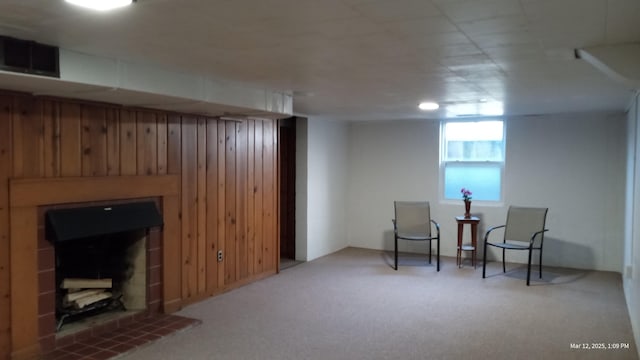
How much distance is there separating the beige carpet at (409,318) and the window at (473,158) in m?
1.31

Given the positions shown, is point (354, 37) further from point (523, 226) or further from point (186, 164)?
point (523, 226)

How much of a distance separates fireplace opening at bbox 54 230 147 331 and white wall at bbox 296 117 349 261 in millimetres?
2723

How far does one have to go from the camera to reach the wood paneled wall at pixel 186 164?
3.30 m

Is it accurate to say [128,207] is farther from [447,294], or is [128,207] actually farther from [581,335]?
[581,335]

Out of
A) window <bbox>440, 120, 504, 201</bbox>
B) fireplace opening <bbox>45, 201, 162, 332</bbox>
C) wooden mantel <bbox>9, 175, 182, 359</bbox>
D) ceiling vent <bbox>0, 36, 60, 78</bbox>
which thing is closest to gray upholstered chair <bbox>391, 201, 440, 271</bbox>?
window <bbox>440, 120, 504, 201</bbox>

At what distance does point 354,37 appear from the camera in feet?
8.09

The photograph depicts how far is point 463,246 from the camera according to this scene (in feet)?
22.2

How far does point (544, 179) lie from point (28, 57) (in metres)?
5.83

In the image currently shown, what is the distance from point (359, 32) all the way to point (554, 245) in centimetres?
512

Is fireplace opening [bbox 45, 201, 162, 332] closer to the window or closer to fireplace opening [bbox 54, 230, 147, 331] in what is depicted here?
fireplace opening [bbox 54, 230, 147, 331]

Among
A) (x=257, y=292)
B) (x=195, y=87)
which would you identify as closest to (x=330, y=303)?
(x=257, y=292)

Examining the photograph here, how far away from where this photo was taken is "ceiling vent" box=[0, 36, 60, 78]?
8.28 ft

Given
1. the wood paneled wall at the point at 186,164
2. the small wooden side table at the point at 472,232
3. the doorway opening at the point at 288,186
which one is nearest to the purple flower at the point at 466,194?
the small wooden side table at the point at 472,232

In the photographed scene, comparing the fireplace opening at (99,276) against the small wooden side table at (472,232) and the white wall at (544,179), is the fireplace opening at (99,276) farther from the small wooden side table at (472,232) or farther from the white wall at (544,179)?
the white wall at (544,179)
